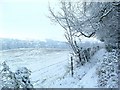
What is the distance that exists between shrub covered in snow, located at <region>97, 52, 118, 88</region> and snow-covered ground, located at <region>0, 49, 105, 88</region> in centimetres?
12

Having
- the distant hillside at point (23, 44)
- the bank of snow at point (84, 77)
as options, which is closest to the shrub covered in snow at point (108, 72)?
the bank of snow at point (84, 77)

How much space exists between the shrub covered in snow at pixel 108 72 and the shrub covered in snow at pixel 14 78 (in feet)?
5.08

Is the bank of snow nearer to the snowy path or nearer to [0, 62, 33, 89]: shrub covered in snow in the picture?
the snowy path

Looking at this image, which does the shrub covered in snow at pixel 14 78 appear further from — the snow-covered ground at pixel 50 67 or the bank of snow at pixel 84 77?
the bank of snow at pixel 84 77

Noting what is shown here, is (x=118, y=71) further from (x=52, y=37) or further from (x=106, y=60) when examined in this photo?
(x=52, y=37)

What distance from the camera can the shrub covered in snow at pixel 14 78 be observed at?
3051 millimetres

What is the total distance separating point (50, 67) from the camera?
15.4 ft

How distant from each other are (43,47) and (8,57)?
23.9 inches

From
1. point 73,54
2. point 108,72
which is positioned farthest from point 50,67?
point 73,54

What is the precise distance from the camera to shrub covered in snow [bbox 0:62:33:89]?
3.05 m

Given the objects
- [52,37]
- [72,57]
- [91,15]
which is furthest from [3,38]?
[72,57]

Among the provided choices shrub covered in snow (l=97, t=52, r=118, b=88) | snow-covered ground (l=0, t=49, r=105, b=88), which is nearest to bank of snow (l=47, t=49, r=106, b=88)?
snow-covered ground (l=0, t=49, r=105, b=88)

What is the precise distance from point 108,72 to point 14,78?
2.08 meters

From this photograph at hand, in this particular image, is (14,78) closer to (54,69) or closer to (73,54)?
(54,69)
